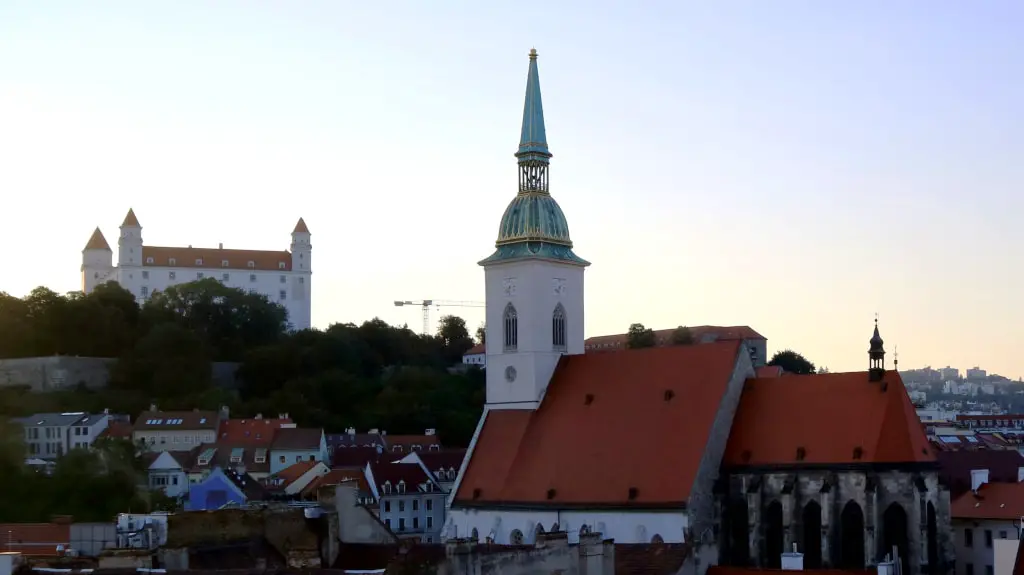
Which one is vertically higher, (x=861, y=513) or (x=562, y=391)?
(x=562, y=391)

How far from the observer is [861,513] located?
175ft

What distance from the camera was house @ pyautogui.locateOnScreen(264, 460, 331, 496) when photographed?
97.1 m

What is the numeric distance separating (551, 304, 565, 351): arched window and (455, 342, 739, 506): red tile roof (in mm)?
786

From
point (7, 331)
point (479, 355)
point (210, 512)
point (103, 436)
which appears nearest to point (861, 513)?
point (210, 512)

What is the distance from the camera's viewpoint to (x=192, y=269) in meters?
176

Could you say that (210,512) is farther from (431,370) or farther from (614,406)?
(431,370)

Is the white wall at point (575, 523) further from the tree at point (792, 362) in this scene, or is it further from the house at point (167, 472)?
the tree at point (792, 362)

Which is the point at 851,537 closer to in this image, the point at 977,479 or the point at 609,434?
the point at 609,434

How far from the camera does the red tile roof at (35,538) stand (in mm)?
41906

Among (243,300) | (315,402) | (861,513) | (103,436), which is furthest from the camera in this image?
(243,300)

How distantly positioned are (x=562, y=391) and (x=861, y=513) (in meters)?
14.5

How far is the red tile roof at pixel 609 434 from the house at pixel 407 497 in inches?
898

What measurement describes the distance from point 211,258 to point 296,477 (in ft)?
264

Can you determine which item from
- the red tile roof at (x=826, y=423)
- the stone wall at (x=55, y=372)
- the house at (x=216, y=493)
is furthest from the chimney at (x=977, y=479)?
the stone wall at (x=55, y=372)
